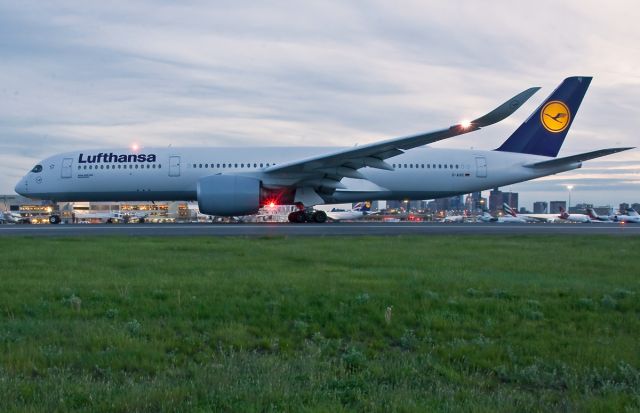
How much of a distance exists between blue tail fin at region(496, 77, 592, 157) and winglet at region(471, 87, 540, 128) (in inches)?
367

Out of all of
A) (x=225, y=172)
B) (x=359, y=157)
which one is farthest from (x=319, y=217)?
(x=225, y=172)

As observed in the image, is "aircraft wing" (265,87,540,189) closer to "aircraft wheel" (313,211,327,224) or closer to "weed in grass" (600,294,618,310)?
"aircraft wheel" (313,211,327,224)

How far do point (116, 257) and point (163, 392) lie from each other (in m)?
7.19

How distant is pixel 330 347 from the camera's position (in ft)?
16.4

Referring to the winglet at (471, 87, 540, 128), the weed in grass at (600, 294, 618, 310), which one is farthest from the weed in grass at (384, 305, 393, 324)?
the winglet at (471, 87, 540, 128)

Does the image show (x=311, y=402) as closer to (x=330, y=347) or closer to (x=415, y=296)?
(x=330, y=347)

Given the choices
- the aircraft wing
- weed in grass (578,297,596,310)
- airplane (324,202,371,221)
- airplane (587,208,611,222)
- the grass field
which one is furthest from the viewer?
airplane (587,208,611,222)

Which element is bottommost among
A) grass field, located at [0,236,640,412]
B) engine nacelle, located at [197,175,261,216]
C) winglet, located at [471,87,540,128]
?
grass field, located at [0,236,640,412]

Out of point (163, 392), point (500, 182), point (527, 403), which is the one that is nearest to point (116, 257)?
point (163, 392)

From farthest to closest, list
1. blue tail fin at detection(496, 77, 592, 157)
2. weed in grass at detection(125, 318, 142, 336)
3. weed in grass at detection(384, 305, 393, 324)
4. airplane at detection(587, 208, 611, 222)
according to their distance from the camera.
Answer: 1. airplane at detection(587, 208, 611, 222)
2. blue tail fin at detection(496, 77, 592, 157)
3. weed in grass at detection(384, 305, 393, 324)
4. weed in grass at detection(125, 318, 142, 336)

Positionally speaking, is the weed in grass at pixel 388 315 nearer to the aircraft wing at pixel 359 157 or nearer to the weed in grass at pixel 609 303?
the weed in grass at pixel 609 303

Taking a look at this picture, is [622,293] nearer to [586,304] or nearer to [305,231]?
[586,304]

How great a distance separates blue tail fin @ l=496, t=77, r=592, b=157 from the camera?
25859 mm

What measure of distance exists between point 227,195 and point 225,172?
15.2 feet
